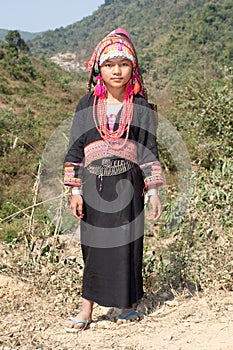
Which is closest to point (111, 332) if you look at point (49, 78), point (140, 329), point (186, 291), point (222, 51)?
point (140, 329)

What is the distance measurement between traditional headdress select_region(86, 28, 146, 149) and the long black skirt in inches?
8.5

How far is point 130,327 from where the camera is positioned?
2490 millimetres

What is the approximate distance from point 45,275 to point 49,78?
63.5ft

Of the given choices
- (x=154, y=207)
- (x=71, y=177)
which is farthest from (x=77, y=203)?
(x=154, y=207)

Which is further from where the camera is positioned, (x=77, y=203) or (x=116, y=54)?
(x=77, y=203)

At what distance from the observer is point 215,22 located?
40.4 metres

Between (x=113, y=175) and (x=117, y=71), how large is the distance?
1.74 feet

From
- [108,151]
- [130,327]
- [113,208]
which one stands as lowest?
[130,327]

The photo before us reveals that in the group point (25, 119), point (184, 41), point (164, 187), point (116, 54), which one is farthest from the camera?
point (184, 41)

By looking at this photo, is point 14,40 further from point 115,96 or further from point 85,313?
point 85,313

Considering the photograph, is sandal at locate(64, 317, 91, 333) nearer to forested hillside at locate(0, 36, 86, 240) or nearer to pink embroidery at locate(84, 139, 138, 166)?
pink embroidery at locate(84, 139, 138, 166)

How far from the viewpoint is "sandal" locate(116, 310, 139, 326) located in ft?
8.23

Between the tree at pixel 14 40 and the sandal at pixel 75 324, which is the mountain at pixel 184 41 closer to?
the tree at pixel 14 40

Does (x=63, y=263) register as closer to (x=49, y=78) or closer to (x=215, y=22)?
(x=49, y=78)
